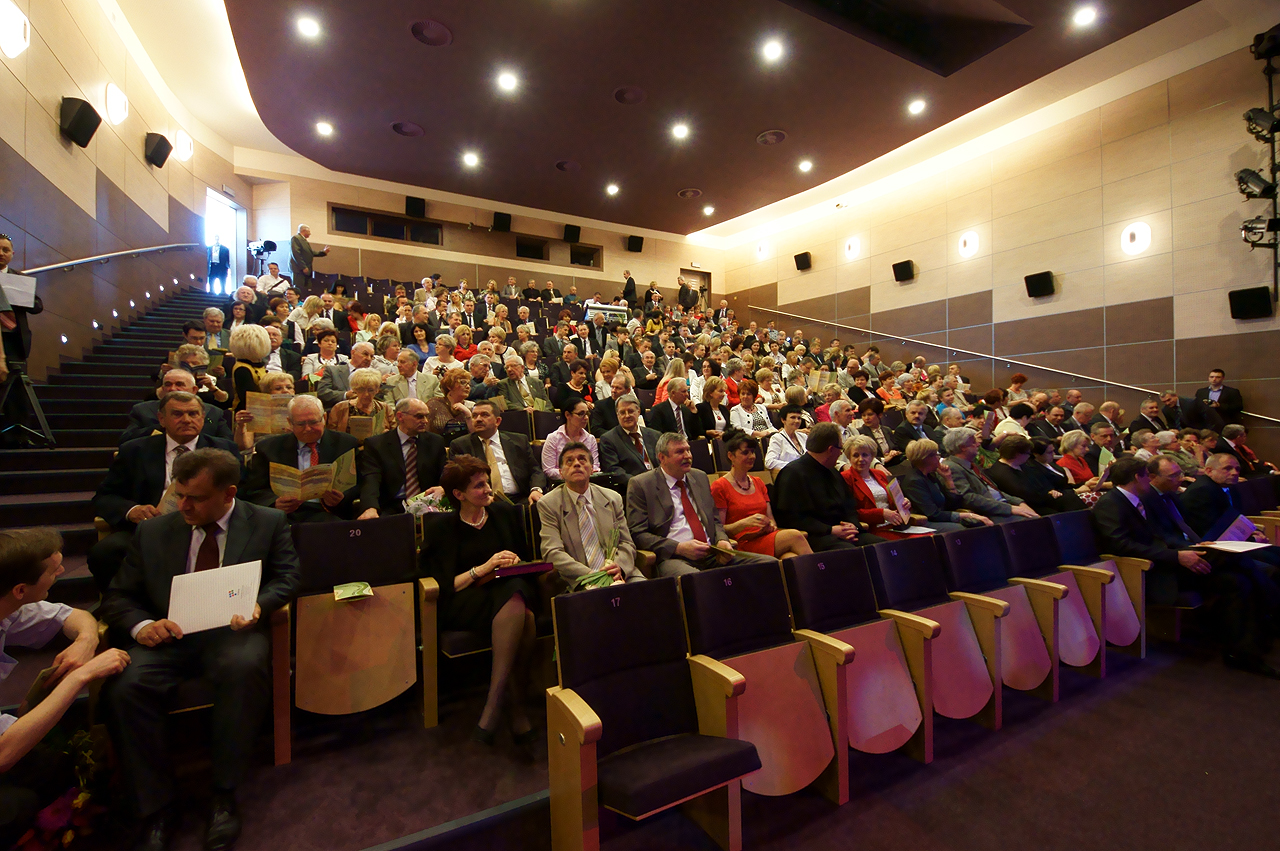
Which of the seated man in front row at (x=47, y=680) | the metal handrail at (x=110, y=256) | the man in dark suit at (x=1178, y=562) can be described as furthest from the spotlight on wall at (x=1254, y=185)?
the metal handrail at (x=110, y=256)

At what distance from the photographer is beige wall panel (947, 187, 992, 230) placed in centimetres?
865

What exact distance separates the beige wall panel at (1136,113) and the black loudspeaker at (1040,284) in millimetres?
1696

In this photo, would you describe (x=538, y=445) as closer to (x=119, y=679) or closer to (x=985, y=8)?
(x=119, y=679)

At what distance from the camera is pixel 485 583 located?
6.98ft

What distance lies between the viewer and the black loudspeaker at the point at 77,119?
15.8 feet

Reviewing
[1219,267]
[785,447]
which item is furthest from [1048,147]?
[785,447]

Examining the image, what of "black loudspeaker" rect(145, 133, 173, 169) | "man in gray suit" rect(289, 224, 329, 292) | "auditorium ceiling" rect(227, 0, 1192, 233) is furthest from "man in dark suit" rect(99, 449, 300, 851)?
"man in gray suit" rect(289, 224, 329, 292)

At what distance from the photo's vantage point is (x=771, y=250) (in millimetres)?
12695

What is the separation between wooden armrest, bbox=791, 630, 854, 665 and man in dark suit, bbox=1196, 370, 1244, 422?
6953mm

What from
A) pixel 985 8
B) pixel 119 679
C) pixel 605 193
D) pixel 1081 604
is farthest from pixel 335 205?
pixel 1081 604

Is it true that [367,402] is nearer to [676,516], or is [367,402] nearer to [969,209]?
[676,516]

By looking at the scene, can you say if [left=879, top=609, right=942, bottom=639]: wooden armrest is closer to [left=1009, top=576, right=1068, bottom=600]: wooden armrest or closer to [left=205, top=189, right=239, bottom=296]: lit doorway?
[left=1009, top=576, right=1068, bottom=600]: wooden armrest

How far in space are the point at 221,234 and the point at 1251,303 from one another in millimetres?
13999

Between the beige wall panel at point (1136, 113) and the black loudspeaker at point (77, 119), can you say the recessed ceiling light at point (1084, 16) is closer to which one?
the beige wall panel at point (1136, 113)
